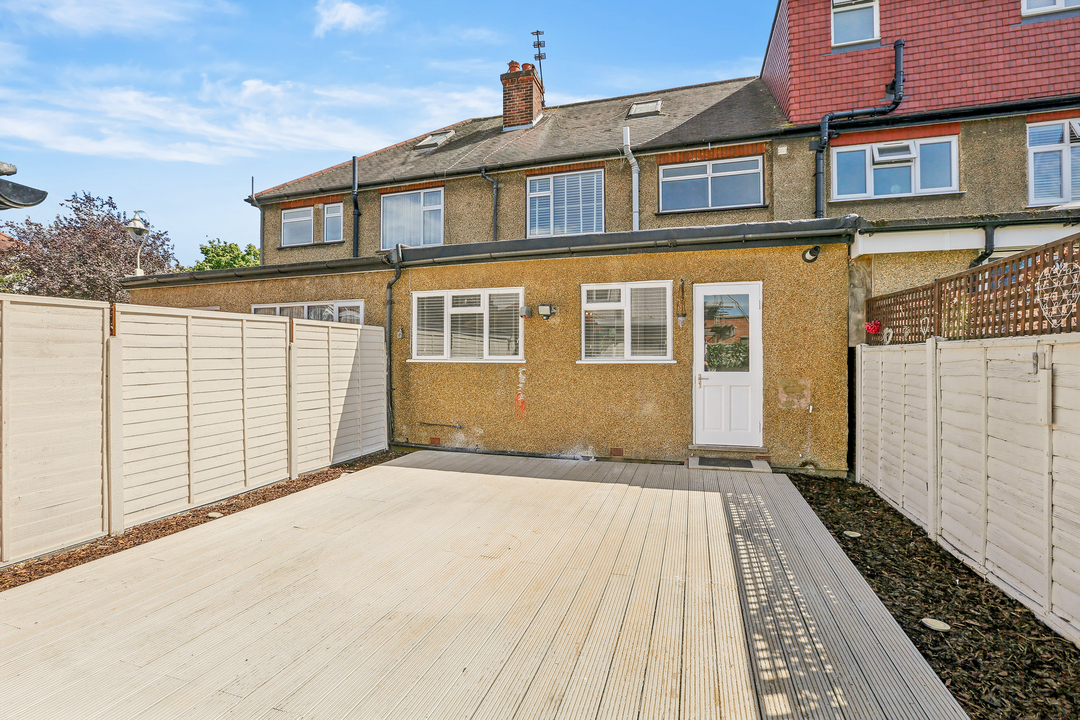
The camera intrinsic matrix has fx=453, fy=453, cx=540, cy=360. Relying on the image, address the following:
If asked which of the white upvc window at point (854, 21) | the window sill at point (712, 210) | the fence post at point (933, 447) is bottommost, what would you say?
the fence post at point (933, 447)

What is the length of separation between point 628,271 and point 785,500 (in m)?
3.33

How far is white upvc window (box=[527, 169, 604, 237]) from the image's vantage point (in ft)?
30.8

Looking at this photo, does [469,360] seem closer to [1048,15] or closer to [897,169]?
[897,169]

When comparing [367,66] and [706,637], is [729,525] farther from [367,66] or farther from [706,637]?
[367,66]

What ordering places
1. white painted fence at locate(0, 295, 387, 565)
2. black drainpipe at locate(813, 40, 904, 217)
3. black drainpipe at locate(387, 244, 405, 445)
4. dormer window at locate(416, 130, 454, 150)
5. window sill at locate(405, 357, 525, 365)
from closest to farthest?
white painted fence at locate(0, 295, 387, 565)
window sill at locate(405, 357, 525, 365)
black drainpipe at locate(387, 244, 405, 445)
black drainpipe at locate(813, 40, 904, 217)
dormer window at locate(416, 130, 454, 150)

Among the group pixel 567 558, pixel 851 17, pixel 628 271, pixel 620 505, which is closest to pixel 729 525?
pixel 620 505

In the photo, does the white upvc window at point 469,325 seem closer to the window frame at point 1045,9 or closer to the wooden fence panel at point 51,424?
the wooden fence panel at point 51,424

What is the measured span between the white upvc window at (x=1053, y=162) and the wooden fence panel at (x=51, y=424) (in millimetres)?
12839

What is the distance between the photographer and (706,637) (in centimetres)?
234

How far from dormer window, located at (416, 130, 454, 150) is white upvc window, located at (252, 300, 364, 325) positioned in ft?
21.1

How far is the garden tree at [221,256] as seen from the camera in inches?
1205

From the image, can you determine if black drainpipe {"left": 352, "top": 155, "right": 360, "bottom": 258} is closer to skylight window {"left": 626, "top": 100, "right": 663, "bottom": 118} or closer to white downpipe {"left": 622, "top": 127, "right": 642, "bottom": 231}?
white downpipe {"left": 622, "top": 127, "right": 642, "bottom": 231}

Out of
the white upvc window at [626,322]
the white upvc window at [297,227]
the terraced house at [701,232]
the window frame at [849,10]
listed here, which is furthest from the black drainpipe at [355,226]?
the window frame at [849,10]

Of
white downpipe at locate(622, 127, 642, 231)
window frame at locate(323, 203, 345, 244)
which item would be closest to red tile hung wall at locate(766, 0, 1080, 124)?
white downpipe at locate(622, 127, 642, 231)
